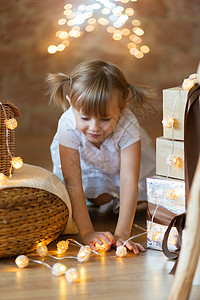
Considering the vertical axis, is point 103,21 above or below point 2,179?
above

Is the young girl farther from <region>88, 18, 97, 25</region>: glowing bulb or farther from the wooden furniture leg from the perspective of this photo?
<region>88, 18, 97, 25</region>: glowing bulb

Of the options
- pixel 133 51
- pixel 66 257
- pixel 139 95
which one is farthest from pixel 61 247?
pixel 133 51

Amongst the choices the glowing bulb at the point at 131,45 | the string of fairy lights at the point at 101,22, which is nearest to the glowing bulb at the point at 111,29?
the string of fairy lights at the point at 101,22

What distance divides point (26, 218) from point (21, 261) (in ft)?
0.34

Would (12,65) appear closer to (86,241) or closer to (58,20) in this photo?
(58,20)

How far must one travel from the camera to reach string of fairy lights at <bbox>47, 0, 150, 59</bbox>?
2.13 m

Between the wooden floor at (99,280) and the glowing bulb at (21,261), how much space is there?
10mm

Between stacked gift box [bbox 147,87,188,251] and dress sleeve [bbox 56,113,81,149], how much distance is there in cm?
29

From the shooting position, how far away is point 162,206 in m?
1.21

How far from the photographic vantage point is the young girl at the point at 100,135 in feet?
4.19

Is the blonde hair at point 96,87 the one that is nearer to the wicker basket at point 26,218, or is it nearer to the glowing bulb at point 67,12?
the wicker basket at point 26,218

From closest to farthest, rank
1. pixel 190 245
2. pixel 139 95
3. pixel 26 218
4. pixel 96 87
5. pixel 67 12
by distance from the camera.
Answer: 1. pixel 190 245
2. pixel 26 218
3. pixel 96 87
4. pixel 139 95
5. pixel 67 12

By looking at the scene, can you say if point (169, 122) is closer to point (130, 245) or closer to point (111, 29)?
point (130, 245)

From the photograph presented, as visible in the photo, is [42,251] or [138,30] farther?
[138,30]
